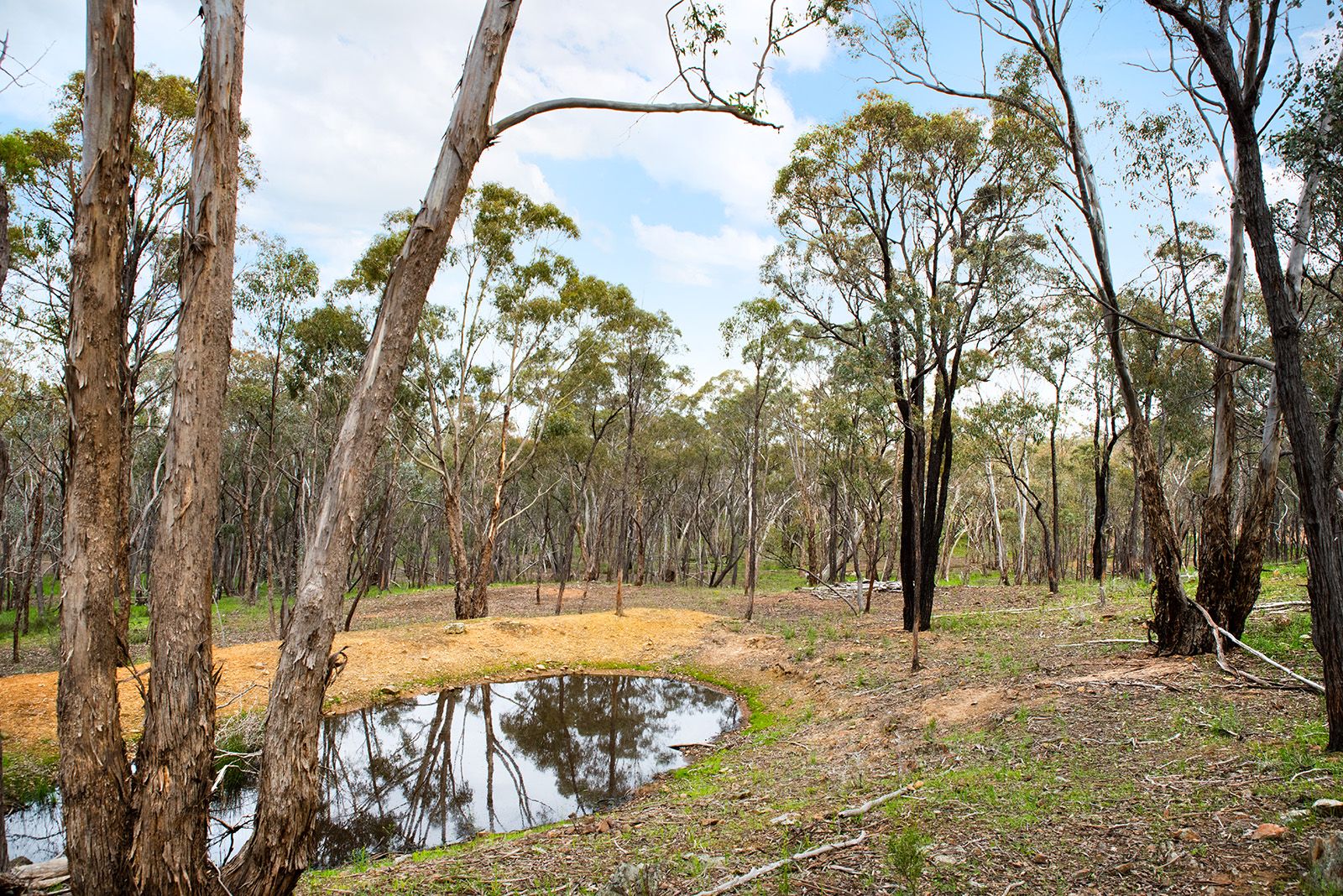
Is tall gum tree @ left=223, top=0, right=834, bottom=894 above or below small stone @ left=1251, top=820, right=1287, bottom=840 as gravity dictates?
above

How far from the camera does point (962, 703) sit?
7918 mm

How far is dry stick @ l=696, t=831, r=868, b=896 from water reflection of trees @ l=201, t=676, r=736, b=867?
3.81 metres

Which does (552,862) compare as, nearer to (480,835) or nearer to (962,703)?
(480,835)

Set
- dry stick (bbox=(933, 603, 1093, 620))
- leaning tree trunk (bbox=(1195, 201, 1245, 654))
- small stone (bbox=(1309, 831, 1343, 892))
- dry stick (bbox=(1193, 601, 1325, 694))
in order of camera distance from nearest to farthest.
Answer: small stone (bbox=(1309, 831, 1343, 892)), dry stick (bbox=(1193, 601, 1325, 694)), leaning tree trunk (bbox=(1195, 201, 1245, 654)), dry stick (bbox=(933, 603, 1093, 620))

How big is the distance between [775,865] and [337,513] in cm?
304

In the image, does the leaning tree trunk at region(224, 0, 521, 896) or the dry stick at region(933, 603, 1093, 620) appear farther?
the dry stick at region(933, 603, 1093, 620)

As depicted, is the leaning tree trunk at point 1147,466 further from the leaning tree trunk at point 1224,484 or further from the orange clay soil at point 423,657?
the orange clay soil at point 423,657

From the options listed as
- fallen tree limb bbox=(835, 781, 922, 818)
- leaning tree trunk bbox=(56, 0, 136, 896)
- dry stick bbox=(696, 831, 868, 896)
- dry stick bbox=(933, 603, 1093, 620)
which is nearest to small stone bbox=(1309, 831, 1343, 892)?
dry stick bbox=(696, 831, 868, 896)

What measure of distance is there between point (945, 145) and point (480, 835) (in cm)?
1299

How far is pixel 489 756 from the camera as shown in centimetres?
949

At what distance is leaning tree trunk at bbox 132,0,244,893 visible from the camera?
3262 millimetres

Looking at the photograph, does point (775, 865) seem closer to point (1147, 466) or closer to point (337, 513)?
point (337, 513)

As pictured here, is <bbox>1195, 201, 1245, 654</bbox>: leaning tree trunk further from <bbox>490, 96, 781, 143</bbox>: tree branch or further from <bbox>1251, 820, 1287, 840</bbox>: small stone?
<bbox>490, 96, 781, 143</bbox>: tree branch

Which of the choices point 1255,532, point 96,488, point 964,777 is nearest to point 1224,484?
point 1255,532
